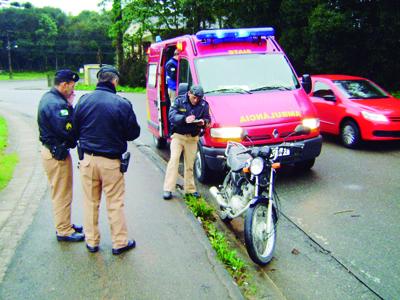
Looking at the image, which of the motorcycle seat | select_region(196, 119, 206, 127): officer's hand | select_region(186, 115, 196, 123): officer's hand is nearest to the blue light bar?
select_region(196, 119, 206, 127): officer's hand

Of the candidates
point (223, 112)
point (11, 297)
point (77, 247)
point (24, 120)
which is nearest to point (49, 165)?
point (77, 247)

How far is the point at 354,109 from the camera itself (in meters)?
9.70

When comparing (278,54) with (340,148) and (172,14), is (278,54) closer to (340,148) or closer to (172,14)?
(340,148)

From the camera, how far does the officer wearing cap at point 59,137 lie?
4.44 m

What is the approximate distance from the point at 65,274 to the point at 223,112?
366 cm

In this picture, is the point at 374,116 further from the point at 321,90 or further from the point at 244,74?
the point at 244,74

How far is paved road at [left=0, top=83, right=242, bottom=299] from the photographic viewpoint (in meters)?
3.89

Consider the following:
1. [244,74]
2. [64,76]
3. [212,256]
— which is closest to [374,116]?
[244,74]

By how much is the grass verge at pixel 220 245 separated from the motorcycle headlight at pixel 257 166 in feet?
2.99

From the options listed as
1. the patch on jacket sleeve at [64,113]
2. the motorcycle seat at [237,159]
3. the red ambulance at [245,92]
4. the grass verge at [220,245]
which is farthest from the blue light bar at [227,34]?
the patch on jacket sleeve at [64,113]

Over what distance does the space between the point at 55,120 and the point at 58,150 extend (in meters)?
0.34

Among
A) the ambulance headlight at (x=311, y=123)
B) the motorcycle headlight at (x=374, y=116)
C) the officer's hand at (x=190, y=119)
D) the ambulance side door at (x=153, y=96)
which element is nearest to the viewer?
the officer's hand at (x=190, y=119)

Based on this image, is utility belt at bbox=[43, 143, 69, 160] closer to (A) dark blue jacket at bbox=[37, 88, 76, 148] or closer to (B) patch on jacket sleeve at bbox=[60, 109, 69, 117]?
(A) dark blue jacket at bbox=[37, 88, 76, 148]

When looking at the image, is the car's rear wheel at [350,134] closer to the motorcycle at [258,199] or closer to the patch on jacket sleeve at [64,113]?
the motorcycle at [258,199]
